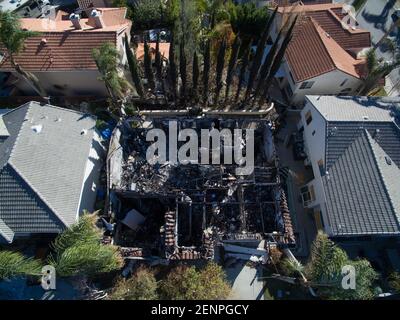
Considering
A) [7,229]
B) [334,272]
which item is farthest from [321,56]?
[7,229]

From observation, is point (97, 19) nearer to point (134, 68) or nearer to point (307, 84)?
point (134, 68)

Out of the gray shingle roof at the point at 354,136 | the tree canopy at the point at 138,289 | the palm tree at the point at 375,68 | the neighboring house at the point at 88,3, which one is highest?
the neighboring house at the point at 88,3

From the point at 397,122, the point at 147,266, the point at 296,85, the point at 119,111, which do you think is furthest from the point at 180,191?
the point at 397,122

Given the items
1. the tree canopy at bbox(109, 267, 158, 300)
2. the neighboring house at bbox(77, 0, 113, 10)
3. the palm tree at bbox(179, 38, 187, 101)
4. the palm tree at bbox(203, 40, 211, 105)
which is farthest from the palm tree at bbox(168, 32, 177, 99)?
the tree canopy at bbox(109, 267, 158, 300)

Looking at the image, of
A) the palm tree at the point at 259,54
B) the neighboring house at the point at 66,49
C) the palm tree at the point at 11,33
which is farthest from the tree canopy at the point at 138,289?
the palm tree at the point at 11,33

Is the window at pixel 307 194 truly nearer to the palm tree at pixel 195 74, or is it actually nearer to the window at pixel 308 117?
the window at pixel 308 117
